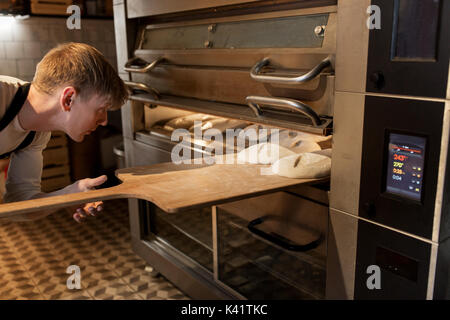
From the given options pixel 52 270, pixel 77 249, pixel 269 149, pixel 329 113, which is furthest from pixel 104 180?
pixel 77 249

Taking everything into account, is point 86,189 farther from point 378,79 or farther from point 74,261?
point 74,261

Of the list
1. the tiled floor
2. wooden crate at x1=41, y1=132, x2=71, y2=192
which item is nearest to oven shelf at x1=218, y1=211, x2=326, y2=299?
the tiled floor

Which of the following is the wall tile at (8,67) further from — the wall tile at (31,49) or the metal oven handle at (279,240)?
the metal oven handle at (279,240)

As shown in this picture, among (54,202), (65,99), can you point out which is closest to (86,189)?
(54,202)

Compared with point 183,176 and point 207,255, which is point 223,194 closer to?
point 183,176

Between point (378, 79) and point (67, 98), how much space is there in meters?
0.89

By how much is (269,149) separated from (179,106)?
0.55m

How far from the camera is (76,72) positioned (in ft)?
4.12

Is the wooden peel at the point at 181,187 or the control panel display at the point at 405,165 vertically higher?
the control panel display at the point at 405,165

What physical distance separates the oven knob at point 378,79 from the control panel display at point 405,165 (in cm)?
13

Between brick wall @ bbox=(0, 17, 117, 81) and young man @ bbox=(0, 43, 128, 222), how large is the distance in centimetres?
271

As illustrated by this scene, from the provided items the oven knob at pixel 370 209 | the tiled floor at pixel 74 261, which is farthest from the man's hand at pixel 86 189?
the tiled floor at pixel 74 261

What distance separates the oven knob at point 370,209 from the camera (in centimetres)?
119

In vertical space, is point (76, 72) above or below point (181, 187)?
above
